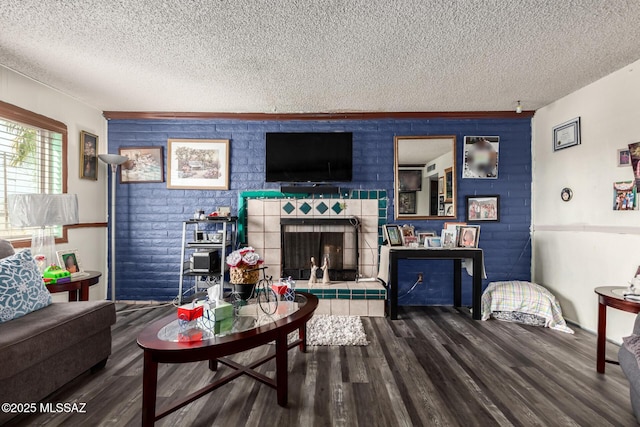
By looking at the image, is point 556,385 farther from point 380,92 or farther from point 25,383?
point 25,383

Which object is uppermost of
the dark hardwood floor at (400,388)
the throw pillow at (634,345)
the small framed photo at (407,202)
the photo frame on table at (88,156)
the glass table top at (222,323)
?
the photo frame on table at (88,156)

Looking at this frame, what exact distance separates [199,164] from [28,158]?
5.27 ft

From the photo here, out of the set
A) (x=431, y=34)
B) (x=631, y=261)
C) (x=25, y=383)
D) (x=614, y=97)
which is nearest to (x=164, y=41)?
(x=431, y=34)

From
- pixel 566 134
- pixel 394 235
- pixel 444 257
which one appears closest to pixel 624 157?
pixel 566 134

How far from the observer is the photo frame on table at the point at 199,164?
13.1 feet

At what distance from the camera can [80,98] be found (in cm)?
354

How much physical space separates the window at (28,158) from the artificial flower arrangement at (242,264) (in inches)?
86.5

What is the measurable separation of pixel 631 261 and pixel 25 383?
171 inches

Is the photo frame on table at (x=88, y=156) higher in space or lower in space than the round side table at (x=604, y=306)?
higher

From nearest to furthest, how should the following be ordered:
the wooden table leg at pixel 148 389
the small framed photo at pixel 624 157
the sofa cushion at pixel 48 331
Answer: the wooden table leg at pixel 148 389 < the sofa cushion at pixel 48 331 < the small framed photo at pixel 624 157

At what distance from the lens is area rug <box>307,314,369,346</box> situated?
9.06ft

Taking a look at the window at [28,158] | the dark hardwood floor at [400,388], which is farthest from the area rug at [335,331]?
the window at [28,158]

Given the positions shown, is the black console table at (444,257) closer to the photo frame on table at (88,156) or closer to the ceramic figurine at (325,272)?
the ceramic figurine at (325,272)

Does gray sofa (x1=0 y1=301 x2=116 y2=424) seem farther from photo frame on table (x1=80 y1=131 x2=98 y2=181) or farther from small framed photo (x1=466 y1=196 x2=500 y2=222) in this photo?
small framed photo (x1=466 y1=196 x2=500 y2=222)
